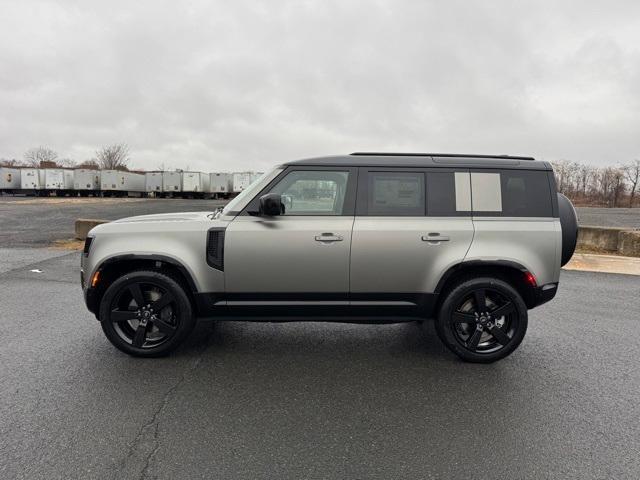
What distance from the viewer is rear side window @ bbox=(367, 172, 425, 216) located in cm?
362

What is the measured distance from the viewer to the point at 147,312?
365 centimetres

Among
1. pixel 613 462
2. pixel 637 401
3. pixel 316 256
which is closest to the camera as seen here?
pixel 613 462

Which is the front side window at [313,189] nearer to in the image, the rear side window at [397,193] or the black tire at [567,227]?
the rear side window at [397,193]

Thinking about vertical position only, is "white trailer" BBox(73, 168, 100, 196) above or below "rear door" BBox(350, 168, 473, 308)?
above

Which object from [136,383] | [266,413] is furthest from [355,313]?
[136,383]

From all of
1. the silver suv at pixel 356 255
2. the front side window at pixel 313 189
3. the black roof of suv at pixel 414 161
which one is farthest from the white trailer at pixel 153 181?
the black roof of suv at pixel 414 161

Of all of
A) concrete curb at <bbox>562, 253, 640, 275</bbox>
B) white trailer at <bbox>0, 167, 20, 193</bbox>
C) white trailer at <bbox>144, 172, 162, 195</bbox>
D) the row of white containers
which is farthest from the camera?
white trailer at <bbox>144, 172, 162, 195</bbox>

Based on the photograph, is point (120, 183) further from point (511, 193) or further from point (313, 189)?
point (511, 193)

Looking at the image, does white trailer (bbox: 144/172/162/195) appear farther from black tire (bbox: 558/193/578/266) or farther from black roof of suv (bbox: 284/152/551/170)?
black tire (bbox: 558/193/578/266)

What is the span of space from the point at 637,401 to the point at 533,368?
0.76 metres

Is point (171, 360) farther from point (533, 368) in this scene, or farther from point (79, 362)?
point (533, 368)

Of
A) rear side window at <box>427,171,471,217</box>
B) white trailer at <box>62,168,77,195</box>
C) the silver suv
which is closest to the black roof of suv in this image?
the silver suv

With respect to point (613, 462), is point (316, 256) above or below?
above

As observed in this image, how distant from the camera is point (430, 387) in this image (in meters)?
3.21
